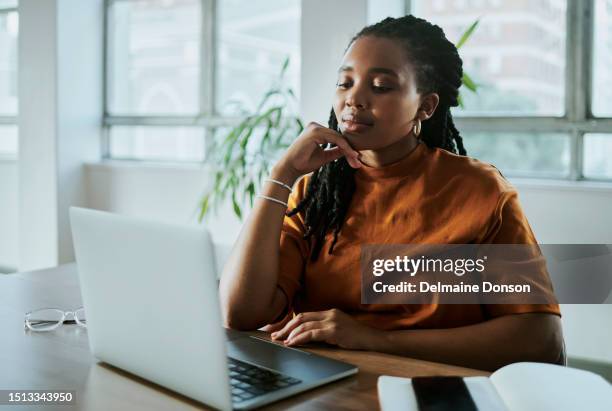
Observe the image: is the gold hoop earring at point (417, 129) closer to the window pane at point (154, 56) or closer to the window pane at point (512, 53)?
the window pane at point (512, 53)

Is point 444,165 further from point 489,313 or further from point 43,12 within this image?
point 43,12

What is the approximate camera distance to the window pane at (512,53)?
301 cm

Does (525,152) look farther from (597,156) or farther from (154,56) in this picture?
(154,56)

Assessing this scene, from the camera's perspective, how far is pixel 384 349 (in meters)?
1.23

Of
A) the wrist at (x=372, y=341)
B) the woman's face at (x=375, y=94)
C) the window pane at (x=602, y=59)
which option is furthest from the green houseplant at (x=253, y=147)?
the wrist at (x=372, y=341)

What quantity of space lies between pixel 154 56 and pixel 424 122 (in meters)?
3.16

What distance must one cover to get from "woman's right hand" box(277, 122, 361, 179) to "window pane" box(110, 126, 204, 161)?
282 cm

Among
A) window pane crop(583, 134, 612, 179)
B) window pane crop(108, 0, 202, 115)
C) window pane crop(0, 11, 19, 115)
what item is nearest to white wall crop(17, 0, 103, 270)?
window pane crop(108, 0, 202, 115)

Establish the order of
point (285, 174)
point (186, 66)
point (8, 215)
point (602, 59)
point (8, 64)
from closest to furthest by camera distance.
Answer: point (285, 174), point (602, 59), point (186, 66), point (8, 215), point (8, 64)

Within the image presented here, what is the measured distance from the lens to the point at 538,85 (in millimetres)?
3059

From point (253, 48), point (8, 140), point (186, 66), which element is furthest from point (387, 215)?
point (8, 140)

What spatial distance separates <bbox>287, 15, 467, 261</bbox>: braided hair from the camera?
151 cm

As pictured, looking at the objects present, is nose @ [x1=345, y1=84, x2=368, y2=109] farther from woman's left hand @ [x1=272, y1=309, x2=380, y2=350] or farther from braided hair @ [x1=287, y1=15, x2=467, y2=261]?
woman's left hand @ [x1=272, y1=309, x2=380, y2=350]

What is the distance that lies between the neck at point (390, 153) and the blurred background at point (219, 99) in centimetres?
144
